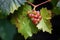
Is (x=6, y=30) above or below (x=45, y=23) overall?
below

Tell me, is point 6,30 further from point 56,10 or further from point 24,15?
point 56,10

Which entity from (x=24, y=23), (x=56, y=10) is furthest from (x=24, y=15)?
(x=56, y=10)

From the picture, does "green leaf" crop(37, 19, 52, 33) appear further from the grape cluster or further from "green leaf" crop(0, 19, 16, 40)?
"green leaf" crop(0, 19, 16, 40)

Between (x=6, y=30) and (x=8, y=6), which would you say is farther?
(x=6, y=30)

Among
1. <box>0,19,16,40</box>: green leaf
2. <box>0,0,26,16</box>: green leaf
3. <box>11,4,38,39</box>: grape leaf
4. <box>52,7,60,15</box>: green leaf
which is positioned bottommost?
<box>0,19,16,40</box>: green leaf

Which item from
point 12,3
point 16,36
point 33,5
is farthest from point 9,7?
point 16,36

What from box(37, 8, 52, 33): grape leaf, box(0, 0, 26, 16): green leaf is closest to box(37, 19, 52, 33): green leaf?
box(37, 8, 52, 33): grape leaf
